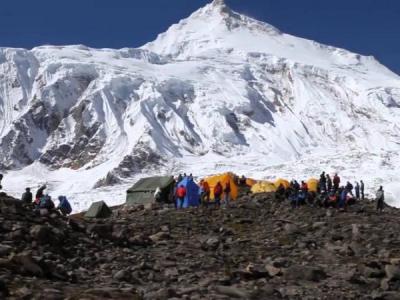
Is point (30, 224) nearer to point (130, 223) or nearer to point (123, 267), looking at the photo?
point (123, 267)

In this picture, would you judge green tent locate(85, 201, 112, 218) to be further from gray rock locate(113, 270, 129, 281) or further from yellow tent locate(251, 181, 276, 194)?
gray rock locate(113, 270, 129, 281)

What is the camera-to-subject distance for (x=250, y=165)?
7219 inches

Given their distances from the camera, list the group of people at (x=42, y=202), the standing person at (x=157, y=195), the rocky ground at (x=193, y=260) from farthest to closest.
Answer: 1. the standing person at (x=157, y=195)
2. the group of people at (x=42, y=202)
3. the rocky ground at (x=193, y=260)

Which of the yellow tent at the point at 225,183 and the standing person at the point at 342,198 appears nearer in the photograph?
the standing person at the point at 342,198

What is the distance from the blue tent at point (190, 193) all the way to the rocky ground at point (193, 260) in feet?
32.1

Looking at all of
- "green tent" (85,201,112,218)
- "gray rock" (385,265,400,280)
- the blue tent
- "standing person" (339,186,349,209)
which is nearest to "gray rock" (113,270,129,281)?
"gray rock" (385,265,400,280)

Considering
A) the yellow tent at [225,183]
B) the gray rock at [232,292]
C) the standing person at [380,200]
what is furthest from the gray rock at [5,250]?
the yellow tent at [225,183]

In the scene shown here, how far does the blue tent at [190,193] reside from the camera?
3500 cm

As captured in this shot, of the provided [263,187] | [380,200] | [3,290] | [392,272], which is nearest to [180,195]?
[380,200]

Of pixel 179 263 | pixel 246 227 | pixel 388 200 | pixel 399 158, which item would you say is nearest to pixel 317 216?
pixel 246 227

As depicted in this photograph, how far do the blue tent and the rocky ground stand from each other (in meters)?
9.78

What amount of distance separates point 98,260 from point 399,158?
530 ft

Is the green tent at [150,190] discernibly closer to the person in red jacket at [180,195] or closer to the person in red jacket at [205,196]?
the person in red jacket at [205,196]

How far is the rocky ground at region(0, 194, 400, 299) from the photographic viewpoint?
13172 mm
